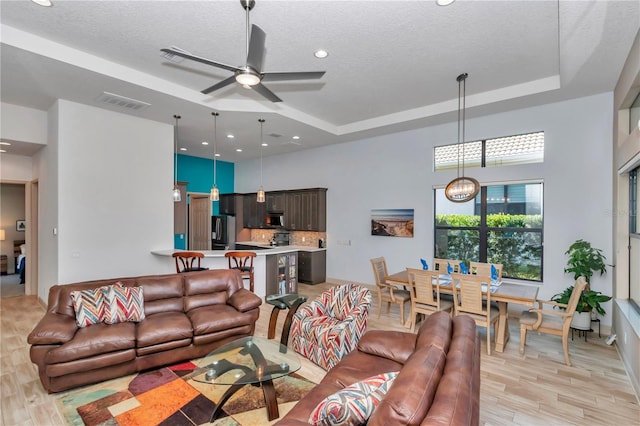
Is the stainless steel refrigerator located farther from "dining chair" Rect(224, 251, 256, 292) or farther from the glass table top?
the glass table top

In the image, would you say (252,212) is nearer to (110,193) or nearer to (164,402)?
(110,193)

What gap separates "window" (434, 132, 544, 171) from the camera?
16.2 feet

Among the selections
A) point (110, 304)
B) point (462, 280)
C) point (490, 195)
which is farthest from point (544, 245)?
point (110, 304)

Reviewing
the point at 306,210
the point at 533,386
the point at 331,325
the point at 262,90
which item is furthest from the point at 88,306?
the point at 306,210

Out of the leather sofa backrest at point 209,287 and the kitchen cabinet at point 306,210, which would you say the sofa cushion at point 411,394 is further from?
the kitchen cabinet at point 306,210

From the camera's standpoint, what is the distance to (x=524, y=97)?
4469 mm

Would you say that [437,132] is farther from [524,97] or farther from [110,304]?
[110,304]

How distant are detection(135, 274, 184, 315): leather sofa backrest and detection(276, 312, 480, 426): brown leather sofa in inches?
90.1

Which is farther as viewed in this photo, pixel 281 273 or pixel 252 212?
pixel 252 212

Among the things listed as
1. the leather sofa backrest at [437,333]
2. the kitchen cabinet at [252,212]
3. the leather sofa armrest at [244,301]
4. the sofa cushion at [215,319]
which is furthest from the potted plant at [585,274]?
the kitchen cabinet at [252,212]

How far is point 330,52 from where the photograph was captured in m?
3.59

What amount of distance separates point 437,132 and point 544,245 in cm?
260

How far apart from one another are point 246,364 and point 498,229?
465cm

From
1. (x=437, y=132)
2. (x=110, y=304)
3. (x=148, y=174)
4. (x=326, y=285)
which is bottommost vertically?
(x=326, y=285)
